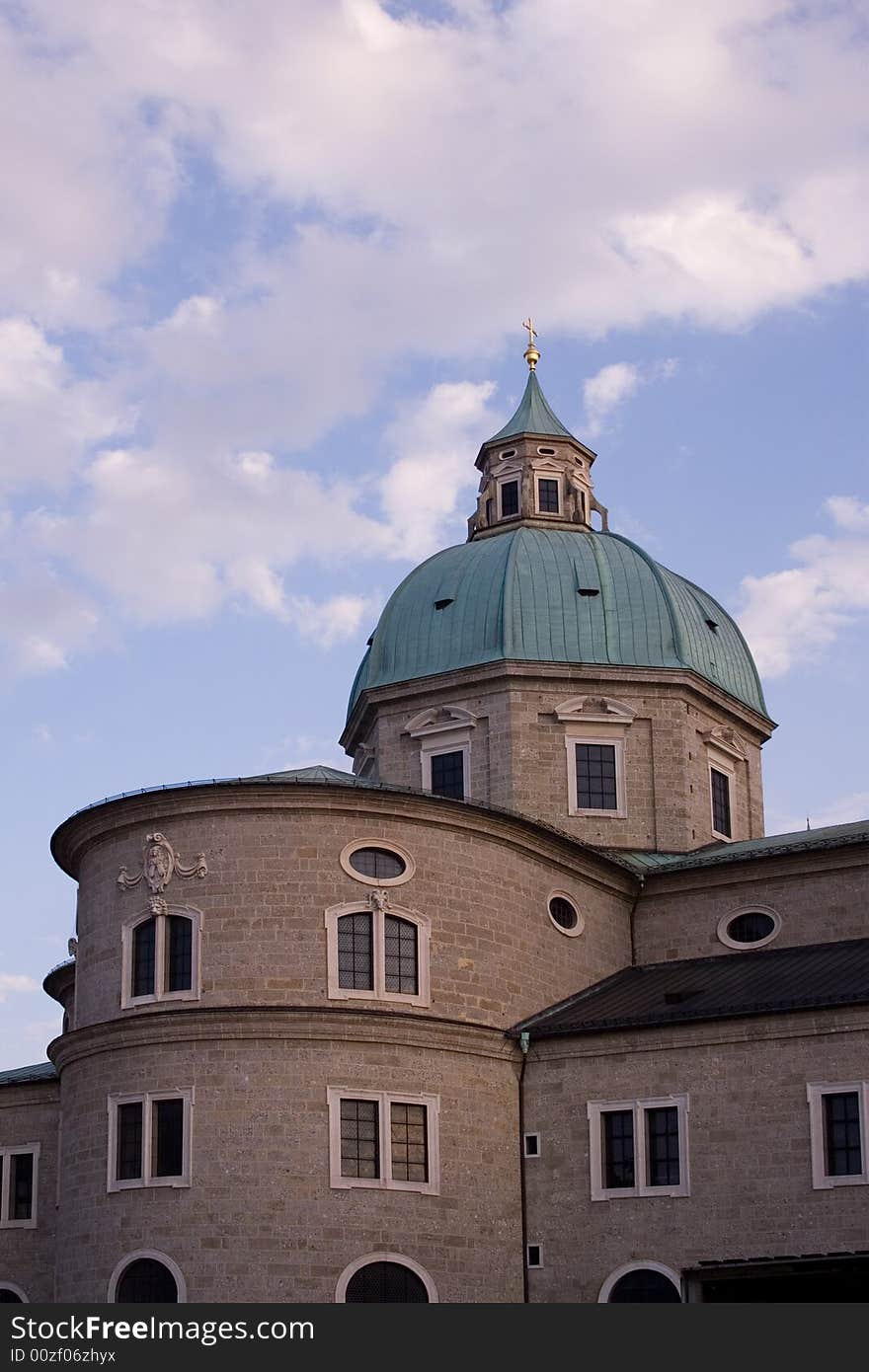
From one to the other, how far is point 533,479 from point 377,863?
2080cm

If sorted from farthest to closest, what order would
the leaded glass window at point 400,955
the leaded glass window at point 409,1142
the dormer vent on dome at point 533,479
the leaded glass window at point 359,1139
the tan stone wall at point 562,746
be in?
the dormer vent on dome at point 533,479 < the tan stone wall at point 562,746 < the leaded glass window at point 400,955 < the leaded glass window at point 409,1142 < the leaded glass window at point 359,1139

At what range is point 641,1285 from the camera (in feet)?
143

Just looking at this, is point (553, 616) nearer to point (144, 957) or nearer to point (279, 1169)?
point (144, 957)

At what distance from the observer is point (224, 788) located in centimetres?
4541

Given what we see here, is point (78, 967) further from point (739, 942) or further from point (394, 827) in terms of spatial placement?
point (739, 942)

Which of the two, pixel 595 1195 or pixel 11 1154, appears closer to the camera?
pixel 595 1195

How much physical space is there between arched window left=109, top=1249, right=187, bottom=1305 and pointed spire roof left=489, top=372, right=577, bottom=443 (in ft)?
101

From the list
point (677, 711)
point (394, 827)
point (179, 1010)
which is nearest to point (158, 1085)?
point (179, 1010)

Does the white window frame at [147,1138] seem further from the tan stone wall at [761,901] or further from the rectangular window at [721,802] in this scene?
the rectangular window at [721,802]

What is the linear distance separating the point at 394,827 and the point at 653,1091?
8.22 meters

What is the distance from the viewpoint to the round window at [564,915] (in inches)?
1959

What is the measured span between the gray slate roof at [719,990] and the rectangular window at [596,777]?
224 inches


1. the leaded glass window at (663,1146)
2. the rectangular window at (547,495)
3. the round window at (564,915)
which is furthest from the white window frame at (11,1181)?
the rectangular window at (547,495)

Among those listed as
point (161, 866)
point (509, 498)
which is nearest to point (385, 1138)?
point (161, 866)
